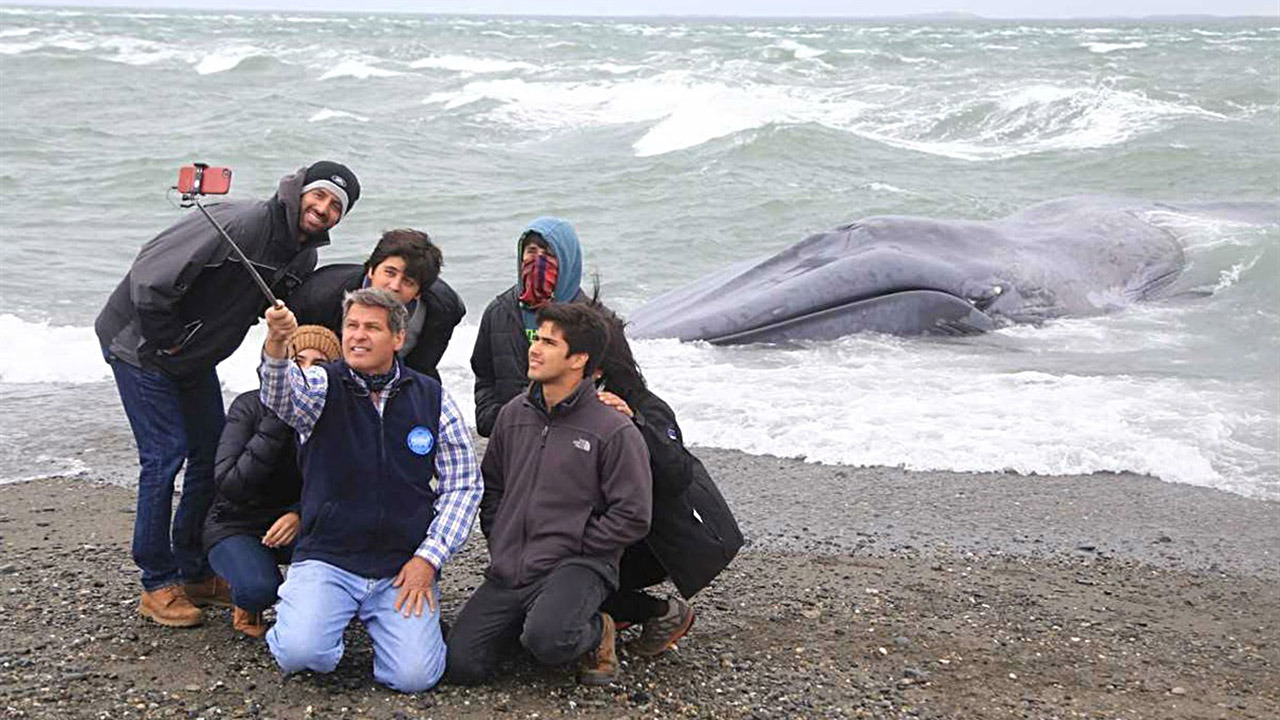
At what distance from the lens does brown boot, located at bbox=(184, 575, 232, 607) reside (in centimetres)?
517

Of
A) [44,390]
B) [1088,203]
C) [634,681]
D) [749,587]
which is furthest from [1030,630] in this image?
[1088,203]

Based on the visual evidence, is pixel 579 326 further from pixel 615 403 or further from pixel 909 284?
pixel 909 284

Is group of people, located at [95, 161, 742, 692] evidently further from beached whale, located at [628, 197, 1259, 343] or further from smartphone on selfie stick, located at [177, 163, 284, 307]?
beached whale, located at [628, 197, 1259, 343]

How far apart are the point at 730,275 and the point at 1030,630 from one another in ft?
21.5

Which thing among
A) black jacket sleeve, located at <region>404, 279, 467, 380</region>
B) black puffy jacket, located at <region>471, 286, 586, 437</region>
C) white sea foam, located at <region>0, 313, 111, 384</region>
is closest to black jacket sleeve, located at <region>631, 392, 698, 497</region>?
black puffy jacket, located at <region>471, 286, 586, 437</region>

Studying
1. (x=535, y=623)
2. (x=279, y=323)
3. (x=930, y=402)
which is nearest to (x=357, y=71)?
(x=930, y=402)

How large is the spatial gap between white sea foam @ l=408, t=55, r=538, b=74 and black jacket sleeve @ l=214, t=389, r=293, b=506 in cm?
4080

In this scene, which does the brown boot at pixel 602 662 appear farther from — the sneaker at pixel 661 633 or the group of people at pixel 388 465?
the sneaker at pixel 661 633

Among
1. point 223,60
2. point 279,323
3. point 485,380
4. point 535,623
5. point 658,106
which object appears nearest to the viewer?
point 279,323

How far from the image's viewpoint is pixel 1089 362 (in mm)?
10289

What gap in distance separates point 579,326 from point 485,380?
792 mm

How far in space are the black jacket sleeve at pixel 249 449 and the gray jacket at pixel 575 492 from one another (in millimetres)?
754

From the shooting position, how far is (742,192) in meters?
20.2

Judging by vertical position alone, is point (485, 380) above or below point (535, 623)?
above
